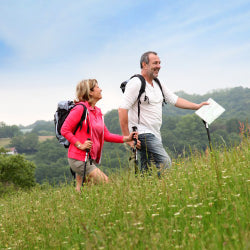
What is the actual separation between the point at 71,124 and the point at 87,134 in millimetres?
307

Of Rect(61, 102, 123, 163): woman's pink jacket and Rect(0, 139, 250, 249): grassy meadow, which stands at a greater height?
Rect(61, 102, 123, 163): woman's pink jacket

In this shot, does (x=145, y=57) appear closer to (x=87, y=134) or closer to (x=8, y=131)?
A: (x=87, y=134)

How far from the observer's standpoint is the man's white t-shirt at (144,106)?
5590 mm

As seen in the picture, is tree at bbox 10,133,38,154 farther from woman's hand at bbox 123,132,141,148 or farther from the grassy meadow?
the grassy meadow

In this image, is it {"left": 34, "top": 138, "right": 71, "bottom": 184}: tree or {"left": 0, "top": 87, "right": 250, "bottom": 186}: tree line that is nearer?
{"left": 0, "top": 87, "right": 250, "bottom": 186}: tree line

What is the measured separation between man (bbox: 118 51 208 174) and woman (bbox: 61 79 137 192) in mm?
287

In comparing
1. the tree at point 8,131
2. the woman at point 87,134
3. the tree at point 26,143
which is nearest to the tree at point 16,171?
the woman at point 87,134

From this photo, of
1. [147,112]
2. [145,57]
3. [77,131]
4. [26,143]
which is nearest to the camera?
[77,131]

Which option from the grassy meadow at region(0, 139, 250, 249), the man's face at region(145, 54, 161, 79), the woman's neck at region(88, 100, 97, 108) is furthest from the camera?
the man's face at region(145, 54, 161, 79)

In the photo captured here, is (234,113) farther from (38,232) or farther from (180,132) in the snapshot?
(38,232)

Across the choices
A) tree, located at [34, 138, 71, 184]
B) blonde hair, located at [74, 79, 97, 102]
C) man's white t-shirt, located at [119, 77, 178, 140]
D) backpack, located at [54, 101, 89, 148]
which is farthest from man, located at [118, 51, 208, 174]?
tree, located at [34, 138, 71, 184]

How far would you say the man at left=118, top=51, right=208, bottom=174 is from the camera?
5594 millimetres

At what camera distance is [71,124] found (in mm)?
5234

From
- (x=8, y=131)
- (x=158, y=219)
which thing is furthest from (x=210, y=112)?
(x=8, y=131)
